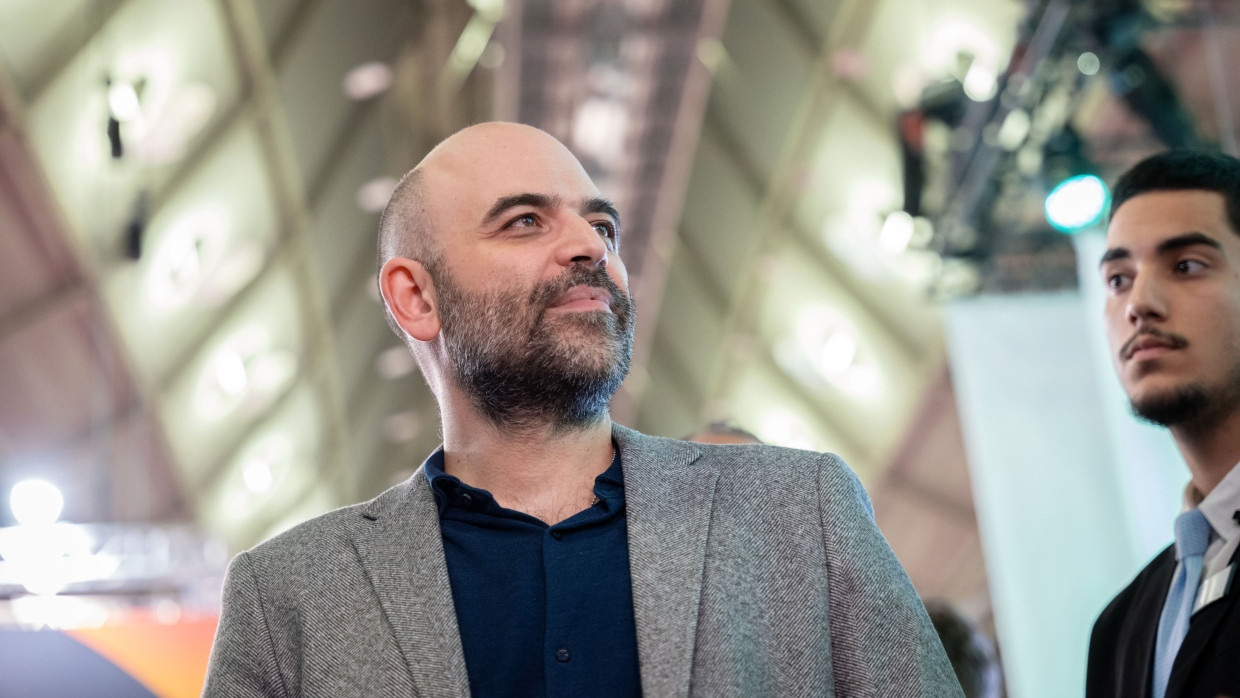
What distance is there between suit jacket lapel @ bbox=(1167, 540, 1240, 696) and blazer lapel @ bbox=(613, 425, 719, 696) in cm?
95

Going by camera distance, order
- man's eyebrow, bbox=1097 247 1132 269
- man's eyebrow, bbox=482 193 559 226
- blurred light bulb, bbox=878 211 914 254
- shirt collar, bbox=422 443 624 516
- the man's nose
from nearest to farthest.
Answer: shirt collar, bbox=422 443 624 516
man's eyebrow, bbox=482 193 559 226
the man's nose
man's eyebrow, bbox=1097 247 1132 269
blurred light bulb, bbox=878 211 914 254

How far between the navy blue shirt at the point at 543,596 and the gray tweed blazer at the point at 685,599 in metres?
0.04

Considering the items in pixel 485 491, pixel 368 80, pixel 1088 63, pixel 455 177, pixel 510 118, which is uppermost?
pixel 368 80

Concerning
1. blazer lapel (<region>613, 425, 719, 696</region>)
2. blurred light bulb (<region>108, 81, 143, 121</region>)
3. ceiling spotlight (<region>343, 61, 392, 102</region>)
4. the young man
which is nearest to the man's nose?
the young man

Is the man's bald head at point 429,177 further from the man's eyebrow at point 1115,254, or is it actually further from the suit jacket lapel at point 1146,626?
the suit jacket lapel at point 1146,626

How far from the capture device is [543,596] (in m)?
1.73

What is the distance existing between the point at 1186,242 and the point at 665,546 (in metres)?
1.42

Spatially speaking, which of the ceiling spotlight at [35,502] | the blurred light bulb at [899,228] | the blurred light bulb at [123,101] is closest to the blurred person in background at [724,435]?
the blurred light bulb at [899,228]

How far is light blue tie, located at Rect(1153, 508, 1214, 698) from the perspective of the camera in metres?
2.24

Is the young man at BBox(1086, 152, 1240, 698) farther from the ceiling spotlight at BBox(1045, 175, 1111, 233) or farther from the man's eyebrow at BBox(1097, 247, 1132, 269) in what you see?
the ceiling spotlight at BBox(1045, 175, 1111, 233)

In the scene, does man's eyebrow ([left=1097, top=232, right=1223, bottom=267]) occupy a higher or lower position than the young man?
higher

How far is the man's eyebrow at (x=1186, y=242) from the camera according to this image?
239 cm

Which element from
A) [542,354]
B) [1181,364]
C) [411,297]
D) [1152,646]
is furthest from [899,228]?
[542,354]

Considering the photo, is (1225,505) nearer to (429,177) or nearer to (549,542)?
(549,542)
